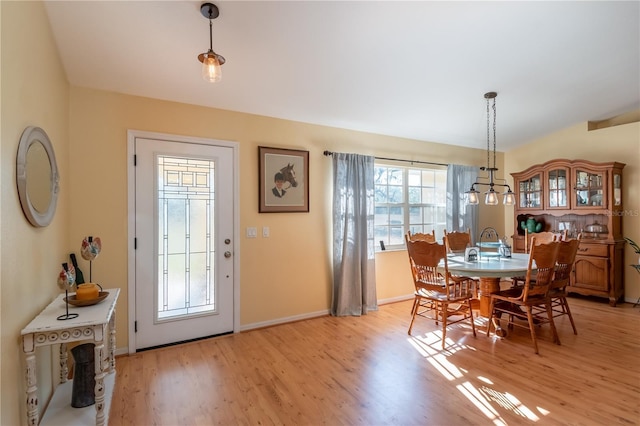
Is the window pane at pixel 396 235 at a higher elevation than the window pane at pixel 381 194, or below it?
below

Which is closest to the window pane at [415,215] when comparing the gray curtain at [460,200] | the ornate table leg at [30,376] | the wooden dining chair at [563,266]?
the gray curtain at [460,200]

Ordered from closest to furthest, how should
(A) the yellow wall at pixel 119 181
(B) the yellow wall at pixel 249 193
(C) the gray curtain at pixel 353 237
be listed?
(A) the yellow wall at pixel 119 181 → (B) the yellow wall at pixel 249 193 → (C) the gray curtain at pixel 353 237

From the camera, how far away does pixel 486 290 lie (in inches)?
133

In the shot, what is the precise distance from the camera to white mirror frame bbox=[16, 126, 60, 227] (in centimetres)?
157

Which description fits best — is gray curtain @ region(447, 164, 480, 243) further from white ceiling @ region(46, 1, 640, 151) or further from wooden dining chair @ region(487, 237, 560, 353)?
wooden dining chair @ region(487, 237, 560, 353)

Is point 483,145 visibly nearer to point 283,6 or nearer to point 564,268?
point 564,268

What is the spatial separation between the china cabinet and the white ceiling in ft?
3.50

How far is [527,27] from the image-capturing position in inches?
98.1

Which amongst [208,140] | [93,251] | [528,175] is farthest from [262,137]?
[528,175]

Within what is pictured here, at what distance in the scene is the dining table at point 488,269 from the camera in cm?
286

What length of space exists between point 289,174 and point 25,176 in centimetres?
237

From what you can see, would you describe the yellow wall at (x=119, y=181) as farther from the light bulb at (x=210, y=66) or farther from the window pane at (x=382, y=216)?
the light bulb at (x=210, y=66)

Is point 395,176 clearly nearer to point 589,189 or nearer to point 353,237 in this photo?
point 353,237

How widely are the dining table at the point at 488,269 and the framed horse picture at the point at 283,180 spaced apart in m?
1.77
